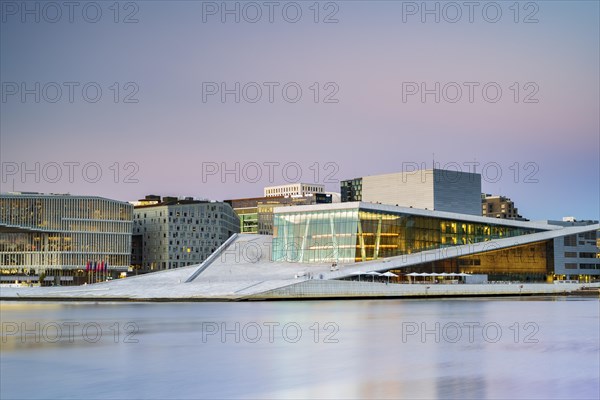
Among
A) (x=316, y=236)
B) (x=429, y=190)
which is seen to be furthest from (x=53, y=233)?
(x=316, y=236)

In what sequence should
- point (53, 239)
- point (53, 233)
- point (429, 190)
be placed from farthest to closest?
point (53, 239) → point (53, 233) → point (429, 190)

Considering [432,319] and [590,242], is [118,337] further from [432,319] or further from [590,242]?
[590,242]

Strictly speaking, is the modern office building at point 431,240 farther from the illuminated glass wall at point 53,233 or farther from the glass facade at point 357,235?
the illuminated glass wall at point 53,233

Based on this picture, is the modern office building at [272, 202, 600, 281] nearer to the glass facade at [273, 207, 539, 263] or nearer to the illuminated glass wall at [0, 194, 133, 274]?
the glass facade at [273, 207, 539, 263]

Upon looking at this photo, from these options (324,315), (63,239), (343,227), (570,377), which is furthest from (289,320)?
(63,239)

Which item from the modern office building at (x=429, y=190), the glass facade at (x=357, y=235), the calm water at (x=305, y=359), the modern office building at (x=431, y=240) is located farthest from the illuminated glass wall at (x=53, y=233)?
the calm water at (x=305, y=359)

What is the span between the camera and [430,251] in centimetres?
9156

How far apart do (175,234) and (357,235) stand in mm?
73576

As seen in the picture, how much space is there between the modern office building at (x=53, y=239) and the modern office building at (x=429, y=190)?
45416mm

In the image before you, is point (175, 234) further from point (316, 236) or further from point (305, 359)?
point (305, 359)

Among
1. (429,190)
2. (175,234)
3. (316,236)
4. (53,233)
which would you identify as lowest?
(316,236)

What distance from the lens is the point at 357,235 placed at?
90.2m

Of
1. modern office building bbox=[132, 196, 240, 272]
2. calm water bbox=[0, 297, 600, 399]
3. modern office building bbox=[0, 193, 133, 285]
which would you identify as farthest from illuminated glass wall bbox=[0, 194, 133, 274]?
calm water bbox=[0, 297, 600, 399]

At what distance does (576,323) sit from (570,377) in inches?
840
